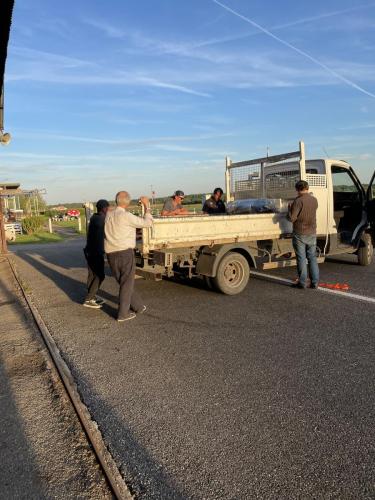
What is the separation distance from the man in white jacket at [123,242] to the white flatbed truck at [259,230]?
0.63 m

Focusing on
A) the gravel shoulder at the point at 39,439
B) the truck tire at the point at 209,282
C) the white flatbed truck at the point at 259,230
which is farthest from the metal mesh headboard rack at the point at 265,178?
the gravel shoulder at the point at 39,439

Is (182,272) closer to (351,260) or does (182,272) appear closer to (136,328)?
(136,328)

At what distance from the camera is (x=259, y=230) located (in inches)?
311

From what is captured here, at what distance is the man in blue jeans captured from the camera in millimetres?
7637

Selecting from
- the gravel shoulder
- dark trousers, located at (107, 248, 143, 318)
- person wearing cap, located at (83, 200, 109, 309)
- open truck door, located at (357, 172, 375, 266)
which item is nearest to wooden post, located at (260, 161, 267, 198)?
open truck door, located at (357, 172, 375, 266)

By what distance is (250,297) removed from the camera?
7309 millimetres

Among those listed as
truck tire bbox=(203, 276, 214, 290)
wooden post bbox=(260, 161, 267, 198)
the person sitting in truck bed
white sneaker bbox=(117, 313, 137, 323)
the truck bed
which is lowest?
white sneaker bbox=(117, 313, 137, 323)

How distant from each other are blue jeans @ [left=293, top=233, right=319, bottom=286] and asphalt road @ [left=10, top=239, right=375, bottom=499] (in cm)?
68

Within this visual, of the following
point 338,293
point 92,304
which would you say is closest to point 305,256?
point 338,293

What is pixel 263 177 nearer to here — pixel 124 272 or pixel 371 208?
pixel 371 208

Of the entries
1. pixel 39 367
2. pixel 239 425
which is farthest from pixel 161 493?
pixel 39 367

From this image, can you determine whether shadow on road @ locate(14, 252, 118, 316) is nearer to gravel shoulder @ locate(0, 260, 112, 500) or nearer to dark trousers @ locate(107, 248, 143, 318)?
dark trousers @ locate(107, 248, 143, 318)

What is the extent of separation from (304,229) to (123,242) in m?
3.39

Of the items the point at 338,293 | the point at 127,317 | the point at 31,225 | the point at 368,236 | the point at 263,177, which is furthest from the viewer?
the point at 31,225
